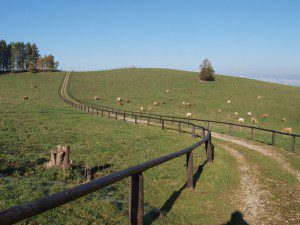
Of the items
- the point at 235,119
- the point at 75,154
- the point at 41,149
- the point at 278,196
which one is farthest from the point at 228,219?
the point at 235,119

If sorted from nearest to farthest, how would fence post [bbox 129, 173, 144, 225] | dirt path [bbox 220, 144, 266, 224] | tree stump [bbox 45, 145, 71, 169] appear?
fence post [bbox 129, 173, 144, 225] → dirt path [bbox 220, 144, 266, 224] → tree stump [bbox 45, 145, 71, 169]

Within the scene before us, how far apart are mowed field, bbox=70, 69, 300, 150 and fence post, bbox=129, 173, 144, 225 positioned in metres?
32.9

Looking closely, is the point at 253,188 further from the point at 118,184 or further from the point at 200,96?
the point at 200,96

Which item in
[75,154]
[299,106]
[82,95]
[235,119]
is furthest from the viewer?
[82,95]

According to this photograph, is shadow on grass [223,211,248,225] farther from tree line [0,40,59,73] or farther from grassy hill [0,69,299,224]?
tree line [0,40,59,73]

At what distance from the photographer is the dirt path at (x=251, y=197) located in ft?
26.7

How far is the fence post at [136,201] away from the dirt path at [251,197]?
308 centimetres

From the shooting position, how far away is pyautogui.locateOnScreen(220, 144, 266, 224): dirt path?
8.15 m

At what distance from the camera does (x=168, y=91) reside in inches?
2800

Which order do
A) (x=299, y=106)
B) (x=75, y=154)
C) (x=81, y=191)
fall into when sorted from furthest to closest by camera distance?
(x=299, y=106) < (x=75, y=154) < (x=81, y=191)

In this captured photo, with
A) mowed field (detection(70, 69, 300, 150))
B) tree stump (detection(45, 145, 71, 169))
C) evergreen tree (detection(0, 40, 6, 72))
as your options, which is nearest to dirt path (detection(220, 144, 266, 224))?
tree stump (detection(45, 145, 71, 169))

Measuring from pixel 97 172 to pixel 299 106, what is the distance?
188 feet

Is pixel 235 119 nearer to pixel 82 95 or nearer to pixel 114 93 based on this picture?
pixel 114 93

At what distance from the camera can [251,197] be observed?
969 cm
